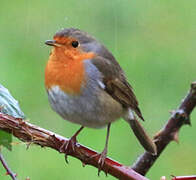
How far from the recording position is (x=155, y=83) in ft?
17.1

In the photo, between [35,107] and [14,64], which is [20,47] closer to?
[14,64]

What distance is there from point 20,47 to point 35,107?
35.5 inches

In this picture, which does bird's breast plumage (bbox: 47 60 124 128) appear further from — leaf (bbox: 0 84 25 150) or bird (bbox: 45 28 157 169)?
leaf (bbox: 0 84 25 150)

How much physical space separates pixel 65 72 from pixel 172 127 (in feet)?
2.51

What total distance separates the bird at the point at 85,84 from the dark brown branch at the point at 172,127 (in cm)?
31

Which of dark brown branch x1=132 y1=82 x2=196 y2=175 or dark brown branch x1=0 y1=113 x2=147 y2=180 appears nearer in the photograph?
dark brown branch x1=0 y1=113 x2=147 y2=180

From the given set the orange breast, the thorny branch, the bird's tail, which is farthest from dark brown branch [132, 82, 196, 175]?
the bird's tail

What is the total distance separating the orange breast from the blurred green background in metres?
1.74

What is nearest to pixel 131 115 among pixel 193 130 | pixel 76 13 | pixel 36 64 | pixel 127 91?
pixel 127 91

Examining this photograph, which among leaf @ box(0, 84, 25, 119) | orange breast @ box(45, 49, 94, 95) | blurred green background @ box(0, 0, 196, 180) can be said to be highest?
leaf @ box(0, 84, 25, 119)

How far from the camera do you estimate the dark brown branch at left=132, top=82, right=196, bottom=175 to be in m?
2.11

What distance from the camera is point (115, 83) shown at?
123 inches

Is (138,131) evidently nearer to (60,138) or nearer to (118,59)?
(60,138)

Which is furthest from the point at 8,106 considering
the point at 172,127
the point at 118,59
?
the point at 118,59
